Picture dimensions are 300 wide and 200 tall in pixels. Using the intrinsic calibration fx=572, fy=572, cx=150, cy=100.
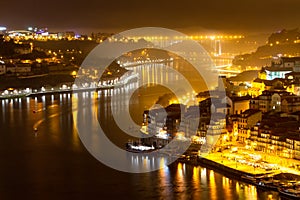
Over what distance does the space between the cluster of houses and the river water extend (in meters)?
0.55

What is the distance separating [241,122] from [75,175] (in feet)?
6.49

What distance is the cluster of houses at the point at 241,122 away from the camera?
18.6 ft

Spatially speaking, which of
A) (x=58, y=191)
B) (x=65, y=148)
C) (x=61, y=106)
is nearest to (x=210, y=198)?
(x=58, y=191)

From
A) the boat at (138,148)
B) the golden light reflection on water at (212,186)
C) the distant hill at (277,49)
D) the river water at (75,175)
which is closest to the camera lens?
the golden light reflection on water at (212,186)

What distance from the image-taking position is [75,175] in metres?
5.23


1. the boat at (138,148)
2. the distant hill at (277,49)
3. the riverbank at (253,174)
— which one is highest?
the distant hill at (277,49)

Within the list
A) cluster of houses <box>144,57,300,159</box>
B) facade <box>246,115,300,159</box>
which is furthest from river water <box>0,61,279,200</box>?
facade <box>246,115,300,159</box>

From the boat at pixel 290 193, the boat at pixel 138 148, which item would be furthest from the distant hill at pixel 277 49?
the boat at pixel 290 193

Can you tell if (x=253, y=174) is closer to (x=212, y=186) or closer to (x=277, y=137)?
(x=212, y=186)

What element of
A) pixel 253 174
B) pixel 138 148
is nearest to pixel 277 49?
pixel 138 148

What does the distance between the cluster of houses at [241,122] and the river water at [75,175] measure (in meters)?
0.55

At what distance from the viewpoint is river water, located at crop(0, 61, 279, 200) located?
15.4 feet

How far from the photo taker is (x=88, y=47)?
67.9 ft

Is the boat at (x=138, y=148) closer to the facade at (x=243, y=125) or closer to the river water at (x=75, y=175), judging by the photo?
the river water at (x=75, y=175)
